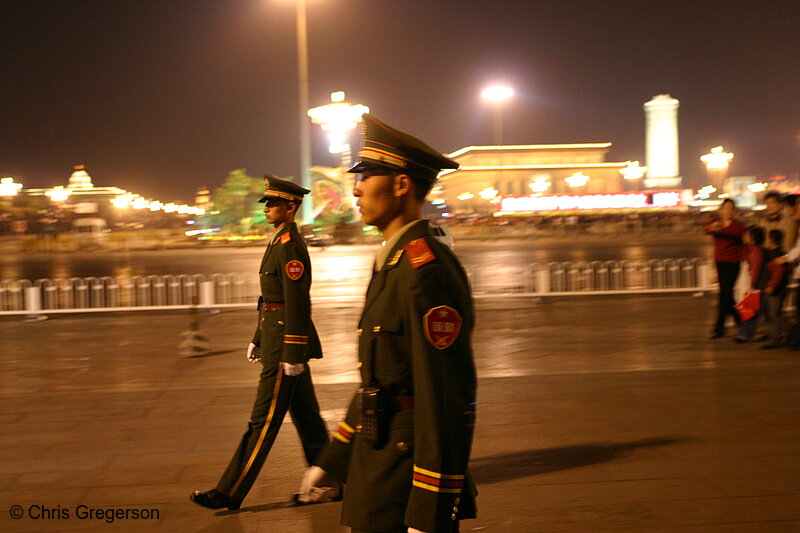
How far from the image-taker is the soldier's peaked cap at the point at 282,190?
4.77 m

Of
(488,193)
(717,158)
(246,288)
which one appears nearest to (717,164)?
(717,158)

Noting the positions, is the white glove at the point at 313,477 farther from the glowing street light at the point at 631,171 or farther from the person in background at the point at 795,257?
the glowing street light at the point at 631,171

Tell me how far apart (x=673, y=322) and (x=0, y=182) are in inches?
4500

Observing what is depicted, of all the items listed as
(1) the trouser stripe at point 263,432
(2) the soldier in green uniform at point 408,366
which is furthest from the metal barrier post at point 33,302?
(2) the soldier in green uniform at point 408,366

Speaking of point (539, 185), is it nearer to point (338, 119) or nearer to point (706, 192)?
point (338, 119)

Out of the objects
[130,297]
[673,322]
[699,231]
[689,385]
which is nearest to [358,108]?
[699,231]

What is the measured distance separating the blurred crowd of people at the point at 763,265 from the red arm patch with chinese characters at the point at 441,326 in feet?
26.3

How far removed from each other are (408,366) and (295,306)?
2.05 metres

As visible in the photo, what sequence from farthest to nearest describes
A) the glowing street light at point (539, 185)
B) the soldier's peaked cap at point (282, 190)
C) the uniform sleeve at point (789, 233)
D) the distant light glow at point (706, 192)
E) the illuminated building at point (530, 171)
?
the distant light glow at point (706, 192)
the illuminated building at point (530, 171)
the glowing street light at point (539, 185)
the uniform sleeve at point (789, 233)
the soldier's peaked cap at point (282, 190)

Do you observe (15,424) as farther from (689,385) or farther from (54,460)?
(689,385)

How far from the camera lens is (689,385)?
7695mm

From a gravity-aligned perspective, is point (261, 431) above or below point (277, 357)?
below

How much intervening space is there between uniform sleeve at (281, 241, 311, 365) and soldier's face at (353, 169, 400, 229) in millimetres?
1883

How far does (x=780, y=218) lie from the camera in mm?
9789
